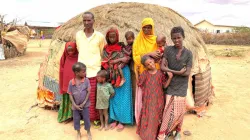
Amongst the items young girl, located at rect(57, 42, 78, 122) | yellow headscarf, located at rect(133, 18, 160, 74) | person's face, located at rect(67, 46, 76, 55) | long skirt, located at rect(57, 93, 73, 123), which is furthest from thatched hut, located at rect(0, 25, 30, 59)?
yellow headscarf, located at rect(133, 18, 160, 74)

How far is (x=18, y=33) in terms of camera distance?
1417cm

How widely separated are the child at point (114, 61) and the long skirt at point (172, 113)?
2.77ft

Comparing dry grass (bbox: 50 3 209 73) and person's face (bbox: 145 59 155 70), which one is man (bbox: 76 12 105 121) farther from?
person's face (bbox: 145 59 155 70)

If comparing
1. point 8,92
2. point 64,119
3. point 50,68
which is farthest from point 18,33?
point 64,119

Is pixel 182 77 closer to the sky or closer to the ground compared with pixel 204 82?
closer to the sky

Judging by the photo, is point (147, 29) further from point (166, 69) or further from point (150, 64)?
point (166, 69)

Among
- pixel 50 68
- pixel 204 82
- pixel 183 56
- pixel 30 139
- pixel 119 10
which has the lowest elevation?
pixel 30 139

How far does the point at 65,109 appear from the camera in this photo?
4.09 m

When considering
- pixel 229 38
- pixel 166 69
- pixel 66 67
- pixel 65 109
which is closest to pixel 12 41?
pixel 65 109

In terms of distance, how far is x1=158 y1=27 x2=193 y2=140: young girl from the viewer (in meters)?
3.01


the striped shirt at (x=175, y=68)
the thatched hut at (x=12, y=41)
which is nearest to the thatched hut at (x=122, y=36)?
the striped shirt at (x=175, y=68)

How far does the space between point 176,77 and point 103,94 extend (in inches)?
46.4

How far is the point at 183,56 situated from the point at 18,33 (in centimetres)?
1362

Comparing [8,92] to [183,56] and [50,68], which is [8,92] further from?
[183,56]
